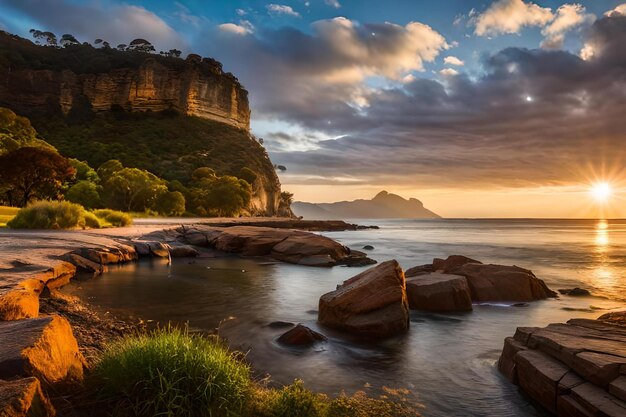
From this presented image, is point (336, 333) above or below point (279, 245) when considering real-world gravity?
below

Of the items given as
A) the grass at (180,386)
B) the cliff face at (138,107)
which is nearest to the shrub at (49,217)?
the grass at (180,386)

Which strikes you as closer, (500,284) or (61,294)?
(61,294)

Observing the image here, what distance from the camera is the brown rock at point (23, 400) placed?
332cm

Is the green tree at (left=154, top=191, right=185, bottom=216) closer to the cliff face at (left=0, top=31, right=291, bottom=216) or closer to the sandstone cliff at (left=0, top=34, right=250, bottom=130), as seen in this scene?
the cliff face at (left=0, top=31, right=291, bottom=216)

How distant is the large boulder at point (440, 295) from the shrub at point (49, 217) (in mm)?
27105

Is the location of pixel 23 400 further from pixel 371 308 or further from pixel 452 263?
pixel 452 263

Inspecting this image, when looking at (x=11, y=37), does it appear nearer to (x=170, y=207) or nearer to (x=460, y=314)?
(x=170, y=207)

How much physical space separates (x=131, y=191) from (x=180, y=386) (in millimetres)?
72381

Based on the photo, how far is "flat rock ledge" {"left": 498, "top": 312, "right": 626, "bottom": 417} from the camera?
5629 millimetres

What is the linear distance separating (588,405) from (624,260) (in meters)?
40.9

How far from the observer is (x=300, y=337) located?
32.4ft

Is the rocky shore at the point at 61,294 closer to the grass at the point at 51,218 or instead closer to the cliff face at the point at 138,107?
the grass at the point at 51,218

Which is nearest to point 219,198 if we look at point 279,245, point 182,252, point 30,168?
point 30,168

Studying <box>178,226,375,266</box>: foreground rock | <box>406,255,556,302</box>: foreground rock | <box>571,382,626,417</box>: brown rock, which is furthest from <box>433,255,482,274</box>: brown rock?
<box>571,382,626,417</box>: brown rock
